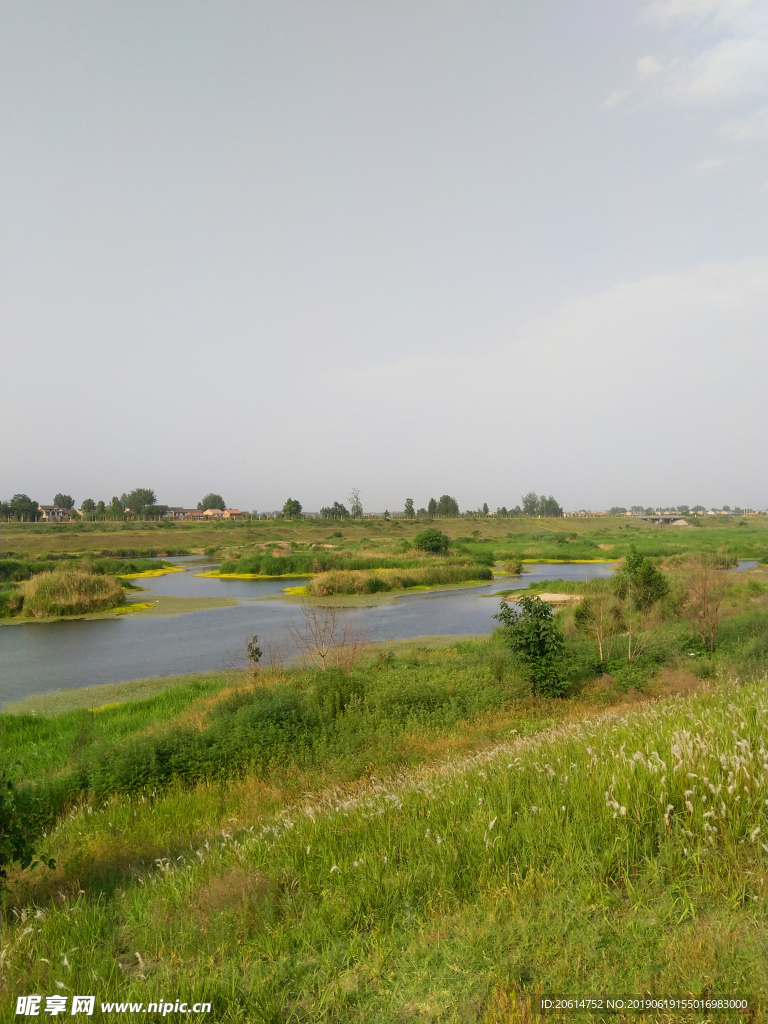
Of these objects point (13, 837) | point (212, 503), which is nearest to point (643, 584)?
point (13, 837)

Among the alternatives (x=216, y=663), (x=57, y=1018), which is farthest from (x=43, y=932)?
(x=216, y=663)

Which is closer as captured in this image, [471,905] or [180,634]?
[471,905]

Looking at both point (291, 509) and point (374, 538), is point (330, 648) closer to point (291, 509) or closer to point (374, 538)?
point (374, 538)

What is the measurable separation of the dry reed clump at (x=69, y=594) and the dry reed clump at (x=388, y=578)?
14027mm

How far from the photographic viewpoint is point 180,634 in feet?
96.1

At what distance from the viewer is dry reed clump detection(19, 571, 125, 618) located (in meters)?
34.0

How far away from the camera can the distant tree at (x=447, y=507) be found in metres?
140

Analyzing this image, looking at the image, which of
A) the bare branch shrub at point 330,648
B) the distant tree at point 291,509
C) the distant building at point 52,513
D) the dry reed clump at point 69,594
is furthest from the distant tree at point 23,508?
the bare branch shrub at point 330,648

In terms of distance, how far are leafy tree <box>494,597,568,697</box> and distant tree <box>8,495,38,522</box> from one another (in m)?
92.7

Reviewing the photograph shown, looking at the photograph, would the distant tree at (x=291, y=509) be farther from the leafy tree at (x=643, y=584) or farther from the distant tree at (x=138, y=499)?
the leafy tree at (x=643, y=584)

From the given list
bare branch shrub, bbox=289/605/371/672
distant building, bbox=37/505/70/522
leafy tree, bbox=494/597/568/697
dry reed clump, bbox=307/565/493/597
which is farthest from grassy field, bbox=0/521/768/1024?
distant building, bbox=37/505/70/522

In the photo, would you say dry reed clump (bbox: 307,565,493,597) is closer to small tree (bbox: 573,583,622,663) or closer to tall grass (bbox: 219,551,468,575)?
tall grass (bbox: 219,551,468,575)

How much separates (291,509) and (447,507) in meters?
39.2

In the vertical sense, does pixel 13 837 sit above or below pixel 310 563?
above
